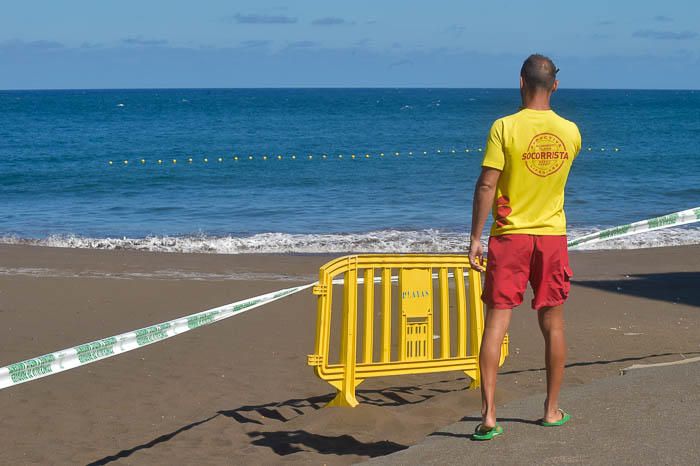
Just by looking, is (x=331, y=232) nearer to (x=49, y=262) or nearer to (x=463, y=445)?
(x=49, y=262)

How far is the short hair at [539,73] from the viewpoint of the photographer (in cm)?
485

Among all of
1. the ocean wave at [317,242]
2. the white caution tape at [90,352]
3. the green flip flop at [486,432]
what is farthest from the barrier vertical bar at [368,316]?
the ocean wave at [317,242]

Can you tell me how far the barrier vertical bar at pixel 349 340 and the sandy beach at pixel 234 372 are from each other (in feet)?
0.41

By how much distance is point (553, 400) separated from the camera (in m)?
5.15

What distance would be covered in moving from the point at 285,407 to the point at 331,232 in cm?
1355

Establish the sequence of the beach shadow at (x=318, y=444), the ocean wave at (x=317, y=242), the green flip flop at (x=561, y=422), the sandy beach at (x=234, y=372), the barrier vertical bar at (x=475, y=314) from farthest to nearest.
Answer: the ocean wave at (x=317, y=242), the barrier vertical bar at (x=475, y=314), the sandy beach at (x=234, y=372), the beach shadow at (x=318, y=444), the green flip flop at (x=561, y=422)

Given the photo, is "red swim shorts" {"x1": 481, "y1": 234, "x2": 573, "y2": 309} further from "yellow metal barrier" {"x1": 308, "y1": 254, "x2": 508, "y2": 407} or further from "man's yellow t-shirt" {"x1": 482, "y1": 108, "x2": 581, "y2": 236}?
"yellow metal barrier" {"x1": 308, "y1": 254, "x2": 508, "y2": 407}

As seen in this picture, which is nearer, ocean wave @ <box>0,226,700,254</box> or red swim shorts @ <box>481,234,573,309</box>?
red swim shorts @ <box>481,234,573,309</box>

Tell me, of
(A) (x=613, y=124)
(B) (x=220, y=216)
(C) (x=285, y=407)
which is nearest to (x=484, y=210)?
(C) (x=285, y=407)

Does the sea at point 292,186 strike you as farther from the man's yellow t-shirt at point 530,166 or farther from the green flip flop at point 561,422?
the man's yellow t-shirt at point 530,166

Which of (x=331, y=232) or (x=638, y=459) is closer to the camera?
(x=638, y=459)

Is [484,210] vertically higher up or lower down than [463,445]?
higher up

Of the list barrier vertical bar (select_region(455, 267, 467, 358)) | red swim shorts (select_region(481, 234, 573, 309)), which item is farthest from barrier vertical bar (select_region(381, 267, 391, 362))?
red swim shorts (select_region(481, 234, 573, 309))

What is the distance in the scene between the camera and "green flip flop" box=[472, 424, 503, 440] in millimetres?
4992
